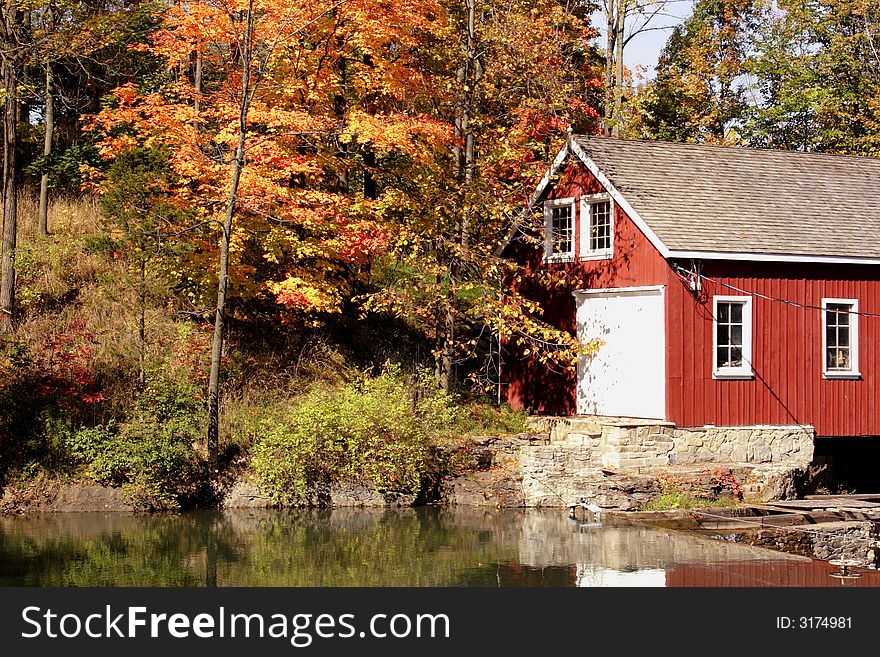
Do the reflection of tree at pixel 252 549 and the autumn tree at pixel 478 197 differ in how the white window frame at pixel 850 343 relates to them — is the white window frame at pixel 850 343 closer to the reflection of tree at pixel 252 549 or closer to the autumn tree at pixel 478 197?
the autumn tree at pixel 478 197

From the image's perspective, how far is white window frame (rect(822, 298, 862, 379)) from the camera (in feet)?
77.5

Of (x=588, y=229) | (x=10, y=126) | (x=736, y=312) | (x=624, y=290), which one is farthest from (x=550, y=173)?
(x=10, y=126)

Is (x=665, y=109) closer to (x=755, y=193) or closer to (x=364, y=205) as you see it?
(x=755, y=193)

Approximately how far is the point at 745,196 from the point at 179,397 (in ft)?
42.2

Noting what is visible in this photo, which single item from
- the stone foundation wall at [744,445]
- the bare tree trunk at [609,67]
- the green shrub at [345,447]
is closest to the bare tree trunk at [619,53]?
the bare tree trunk at [609,67]

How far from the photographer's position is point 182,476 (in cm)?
2153

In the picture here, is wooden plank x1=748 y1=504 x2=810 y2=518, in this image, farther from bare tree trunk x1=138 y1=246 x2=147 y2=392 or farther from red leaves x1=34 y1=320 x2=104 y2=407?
red leaves x1=34 y1=320 x2=104 y2=407

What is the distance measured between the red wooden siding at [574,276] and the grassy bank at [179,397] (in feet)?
3.13

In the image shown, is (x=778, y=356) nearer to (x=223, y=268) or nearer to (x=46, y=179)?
(x=223, y=268)

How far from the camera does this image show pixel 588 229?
24734mm

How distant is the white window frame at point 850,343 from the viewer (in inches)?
930

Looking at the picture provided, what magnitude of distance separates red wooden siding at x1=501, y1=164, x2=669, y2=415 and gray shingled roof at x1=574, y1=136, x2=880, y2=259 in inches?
25.2

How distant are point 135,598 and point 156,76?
21.8 meters

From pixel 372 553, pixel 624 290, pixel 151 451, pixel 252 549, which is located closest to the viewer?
pixel 372 553
